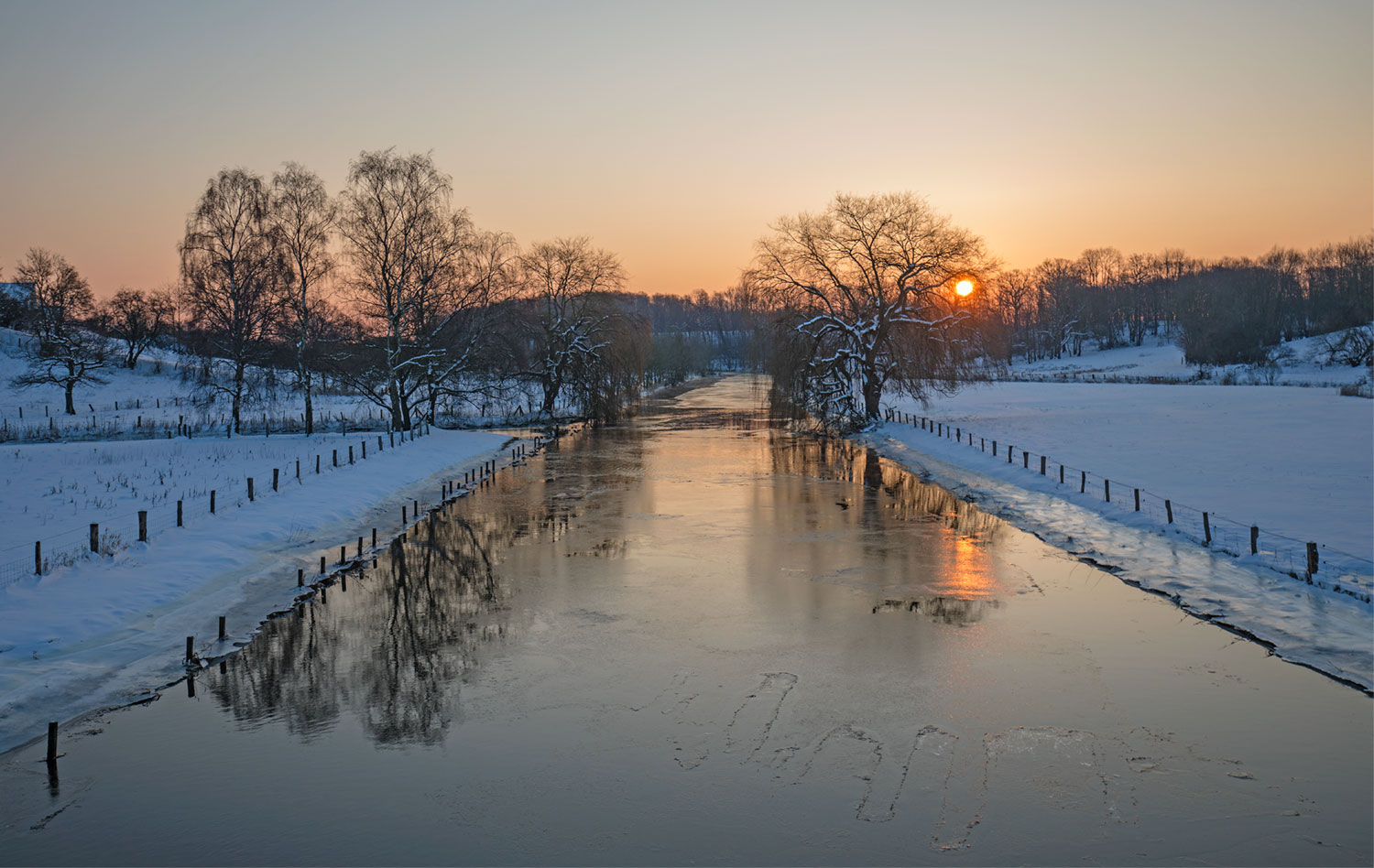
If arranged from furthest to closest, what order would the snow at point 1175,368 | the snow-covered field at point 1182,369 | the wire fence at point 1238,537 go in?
the snow at point 1175,368 < the snow-covered field at point 1182,369 < the wire fence at point 1238,537

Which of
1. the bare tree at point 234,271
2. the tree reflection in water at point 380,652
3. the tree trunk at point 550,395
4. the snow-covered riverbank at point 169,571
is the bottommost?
the tree reflection in water at point 380,652

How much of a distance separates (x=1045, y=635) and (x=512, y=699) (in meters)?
7.60

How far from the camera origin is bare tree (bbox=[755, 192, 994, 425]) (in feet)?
148

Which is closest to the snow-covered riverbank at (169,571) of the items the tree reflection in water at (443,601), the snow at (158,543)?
the snow at (158,543)

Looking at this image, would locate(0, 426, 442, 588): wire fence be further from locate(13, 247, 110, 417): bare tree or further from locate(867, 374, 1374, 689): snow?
locate(13, 247, 110, 417): bare tree

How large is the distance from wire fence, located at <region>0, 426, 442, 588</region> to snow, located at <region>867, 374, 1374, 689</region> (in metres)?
18.6

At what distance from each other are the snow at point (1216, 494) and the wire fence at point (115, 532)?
731 inches

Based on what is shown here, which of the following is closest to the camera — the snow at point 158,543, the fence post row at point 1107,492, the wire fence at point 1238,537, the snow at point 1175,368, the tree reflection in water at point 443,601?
the tree reflection in water at point 443,601

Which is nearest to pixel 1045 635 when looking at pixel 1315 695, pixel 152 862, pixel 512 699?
pixel 1315 695

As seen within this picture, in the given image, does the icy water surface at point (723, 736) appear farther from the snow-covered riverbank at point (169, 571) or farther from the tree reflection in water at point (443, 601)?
the snow-covered riverbank at point (169, 571)

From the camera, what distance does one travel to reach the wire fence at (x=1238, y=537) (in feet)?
49.9

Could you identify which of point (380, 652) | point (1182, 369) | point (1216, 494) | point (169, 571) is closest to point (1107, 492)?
point (1216, 494)

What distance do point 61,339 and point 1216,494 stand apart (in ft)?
230

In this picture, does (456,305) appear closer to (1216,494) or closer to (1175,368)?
(1216,494)
